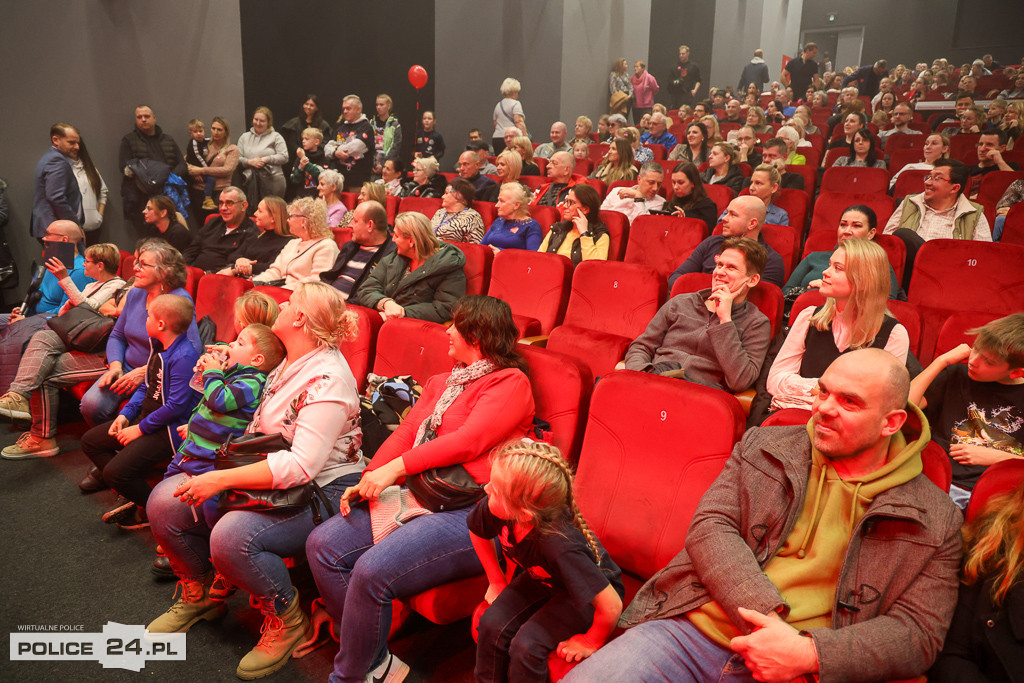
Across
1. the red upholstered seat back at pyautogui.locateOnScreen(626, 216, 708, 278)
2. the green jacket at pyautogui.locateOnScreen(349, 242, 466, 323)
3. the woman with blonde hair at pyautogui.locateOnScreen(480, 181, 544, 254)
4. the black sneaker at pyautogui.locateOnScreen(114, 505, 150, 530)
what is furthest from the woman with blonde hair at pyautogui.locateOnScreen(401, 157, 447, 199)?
the black sneaker at pyautogui.locateOnScreen(114, 505, 150, 530)

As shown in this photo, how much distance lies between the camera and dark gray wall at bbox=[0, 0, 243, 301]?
5.25 meters

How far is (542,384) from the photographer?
2057mm

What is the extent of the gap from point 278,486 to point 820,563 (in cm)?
132

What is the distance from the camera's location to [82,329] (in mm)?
3227

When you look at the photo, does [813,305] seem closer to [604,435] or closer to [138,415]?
[604,435]

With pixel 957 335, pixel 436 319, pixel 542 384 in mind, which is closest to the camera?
pixel 542 384

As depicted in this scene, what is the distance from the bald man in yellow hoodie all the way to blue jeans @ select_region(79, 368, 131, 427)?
7.52ft

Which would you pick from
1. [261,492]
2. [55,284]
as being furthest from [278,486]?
[55,284]

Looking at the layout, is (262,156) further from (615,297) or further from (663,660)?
(663,660)

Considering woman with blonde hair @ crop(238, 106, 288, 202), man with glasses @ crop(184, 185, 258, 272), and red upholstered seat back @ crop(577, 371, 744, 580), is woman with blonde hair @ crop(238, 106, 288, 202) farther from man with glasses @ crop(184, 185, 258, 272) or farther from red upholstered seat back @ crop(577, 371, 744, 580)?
red upholstered seat back @ crop(577, 371, 744, 580)

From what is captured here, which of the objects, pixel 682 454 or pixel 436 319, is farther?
pixel 436 319

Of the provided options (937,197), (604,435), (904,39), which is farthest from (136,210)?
(904,39)

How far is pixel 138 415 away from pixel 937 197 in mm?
3948

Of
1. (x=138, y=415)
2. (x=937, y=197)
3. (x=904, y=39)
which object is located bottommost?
(x=138, y=415)
